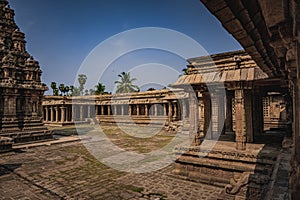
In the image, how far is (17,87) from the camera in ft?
58.4

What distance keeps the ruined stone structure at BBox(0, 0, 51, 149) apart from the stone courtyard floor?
716 centimetres

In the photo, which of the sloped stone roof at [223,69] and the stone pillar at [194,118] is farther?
the stone pillar at [194,118]

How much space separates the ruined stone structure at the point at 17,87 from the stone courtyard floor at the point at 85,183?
7.16m

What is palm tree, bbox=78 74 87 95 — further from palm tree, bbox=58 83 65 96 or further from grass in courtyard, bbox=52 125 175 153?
grass in courtyard, bbox=52 125 175 153

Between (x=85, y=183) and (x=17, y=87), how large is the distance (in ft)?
45.7

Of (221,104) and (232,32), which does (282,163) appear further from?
(221,104)

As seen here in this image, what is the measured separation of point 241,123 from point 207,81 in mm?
2298

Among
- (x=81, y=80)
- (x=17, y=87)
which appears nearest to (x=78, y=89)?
(x=81, y=80)

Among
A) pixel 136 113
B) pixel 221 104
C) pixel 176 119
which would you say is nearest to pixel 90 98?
pixel 136 113

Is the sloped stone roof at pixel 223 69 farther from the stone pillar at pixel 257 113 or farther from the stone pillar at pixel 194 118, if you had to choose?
the stone pillar at pixel 257 113

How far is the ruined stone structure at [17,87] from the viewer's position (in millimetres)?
17328

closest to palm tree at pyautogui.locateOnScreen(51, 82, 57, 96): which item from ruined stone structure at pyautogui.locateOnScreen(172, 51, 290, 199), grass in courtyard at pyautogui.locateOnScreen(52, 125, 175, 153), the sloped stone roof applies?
grass in courtyard at pyautogui.locateOnScreen(52, 125, 175, 153)

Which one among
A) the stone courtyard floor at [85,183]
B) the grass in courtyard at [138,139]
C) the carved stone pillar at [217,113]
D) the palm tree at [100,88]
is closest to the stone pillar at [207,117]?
the carved stone pillar at [217,113]

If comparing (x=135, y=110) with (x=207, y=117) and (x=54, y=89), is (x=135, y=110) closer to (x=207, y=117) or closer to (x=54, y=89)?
(x=207, y=117)
